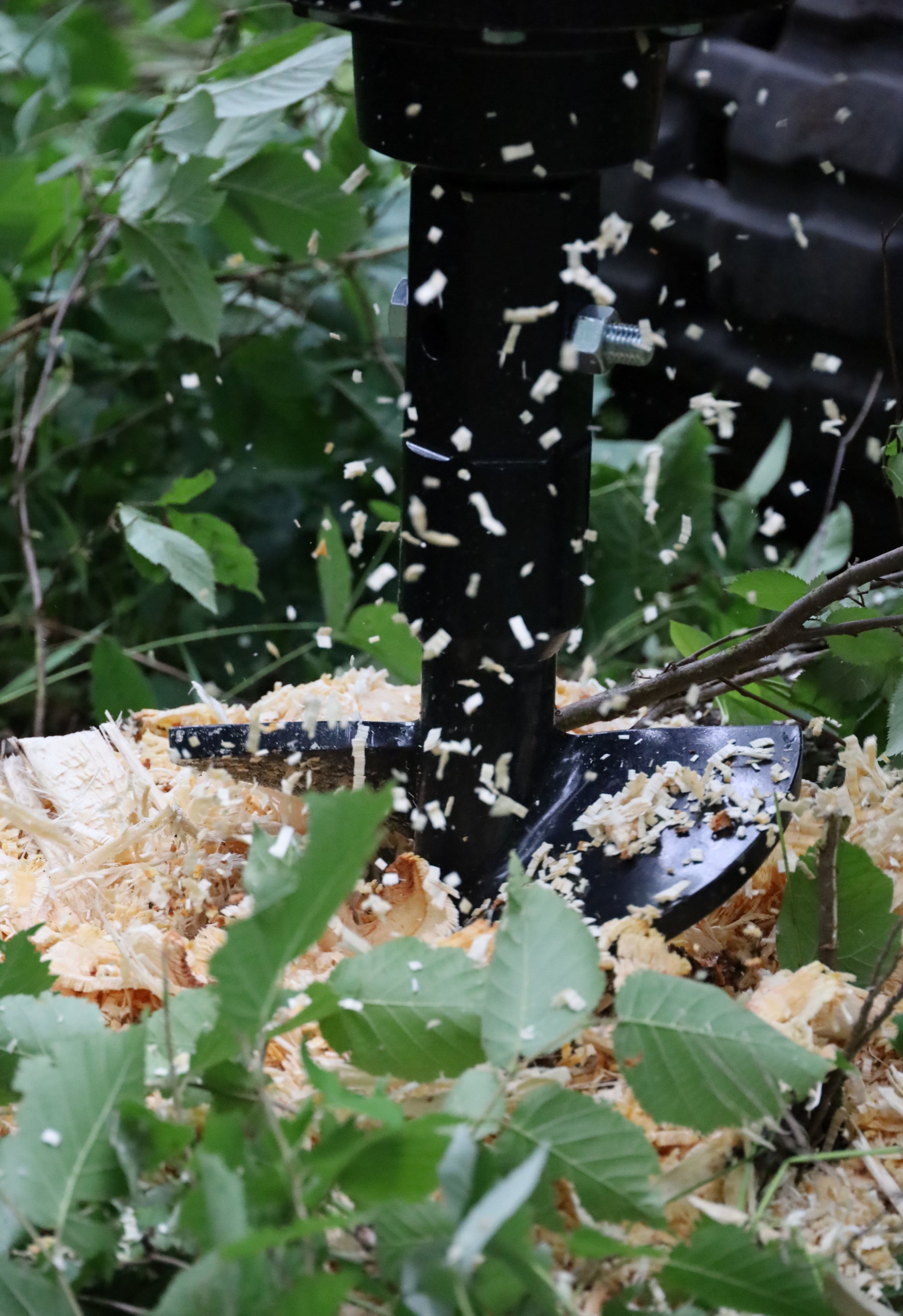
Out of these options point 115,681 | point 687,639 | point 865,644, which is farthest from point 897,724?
→ point 115,681

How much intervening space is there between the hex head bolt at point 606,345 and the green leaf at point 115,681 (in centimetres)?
68

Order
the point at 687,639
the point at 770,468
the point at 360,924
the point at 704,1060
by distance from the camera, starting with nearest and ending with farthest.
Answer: the point at 704,1060
the point at 360,924
the point at 687,639
the point at 770,468

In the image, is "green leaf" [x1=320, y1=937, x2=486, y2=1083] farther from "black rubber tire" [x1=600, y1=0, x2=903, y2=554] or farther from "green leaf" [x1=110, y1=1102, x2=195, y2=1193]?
"black rubber tire" [x1=600, y1=0, x2=903, y2=554]

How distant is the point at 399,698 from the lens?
927 mm

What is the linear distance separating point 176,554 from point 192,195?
31 cm

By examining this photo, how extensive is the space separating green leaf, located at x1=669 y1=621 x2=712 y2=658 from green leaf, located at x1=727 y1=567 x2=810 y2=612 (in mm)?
127

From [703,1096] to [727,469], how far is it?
135cm

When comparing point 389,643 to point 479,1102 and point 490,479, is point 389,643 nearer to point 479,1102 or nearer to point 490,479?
point 490,479

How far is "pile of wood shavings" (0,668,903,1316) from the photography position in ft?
1.90

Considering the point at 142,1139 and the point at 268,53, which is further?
the point at 268,53

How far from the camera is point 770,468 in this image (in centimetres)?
159

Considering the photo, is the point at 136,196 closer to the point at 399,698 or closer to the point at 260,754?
the point at 399,698

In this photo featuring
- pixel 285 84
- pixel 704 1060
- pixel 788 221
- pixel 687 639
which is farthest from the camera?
pixel 788 221

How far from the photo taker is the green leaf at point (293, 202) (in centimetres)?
123
